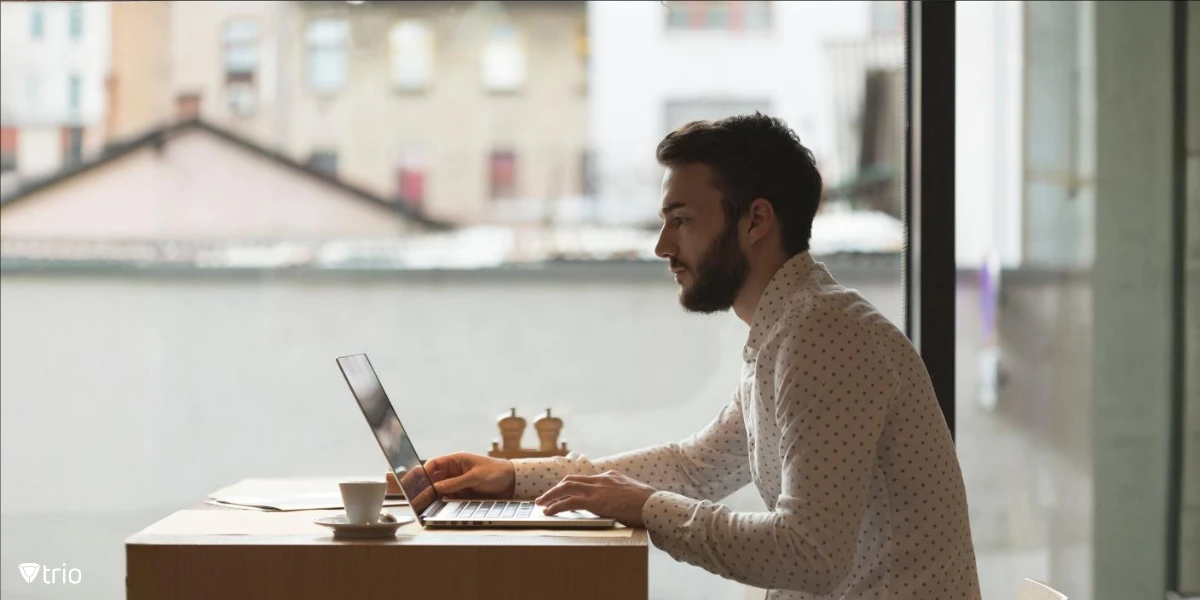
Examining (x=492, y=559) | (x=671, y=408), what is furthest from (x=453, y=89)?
(x=492, y=559)

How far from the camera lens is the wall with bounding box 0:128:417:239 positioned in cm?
252

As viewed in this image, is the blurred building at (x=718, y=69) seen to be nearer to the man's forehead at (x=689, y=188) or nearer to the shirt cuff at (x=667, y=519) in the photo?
the man's forehead at (x=689, y=188)

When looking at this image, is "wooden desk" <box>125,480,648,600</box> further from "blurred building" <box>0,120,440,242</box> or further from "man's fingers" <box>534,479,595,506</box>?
"blurred building" <box>0,120,440,242</box>

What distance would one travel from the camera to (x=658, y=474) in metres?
1.91

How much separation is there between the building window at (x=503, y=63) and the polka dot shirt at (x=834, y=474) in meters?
1.09

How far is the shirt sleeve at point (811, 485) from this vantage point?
4.62 feet

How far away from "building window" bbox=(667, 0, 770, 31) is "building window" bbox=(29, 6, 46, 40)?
1.36m

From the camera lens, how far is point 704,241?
170cm

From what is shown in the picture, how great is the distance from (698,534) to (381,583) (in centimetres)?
40

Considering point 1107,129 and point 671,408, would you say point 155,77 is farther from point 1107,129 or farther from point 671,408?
point 1107,129

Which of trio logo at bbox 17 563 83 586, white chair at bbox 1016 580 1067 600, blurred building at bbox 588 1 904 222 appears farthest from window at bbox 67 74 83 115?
white chair at bbox 1016 580 1067 600

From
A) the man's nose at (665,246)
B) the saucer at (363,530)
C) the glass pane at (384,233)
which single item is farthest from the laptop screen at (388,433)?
the glass pane at (384,233)

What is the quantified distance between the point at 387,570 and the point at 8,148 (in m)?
1.62

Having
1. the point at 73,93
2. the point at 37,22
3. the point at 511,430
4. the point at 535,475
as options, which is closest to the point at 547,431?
the point at 511,430
